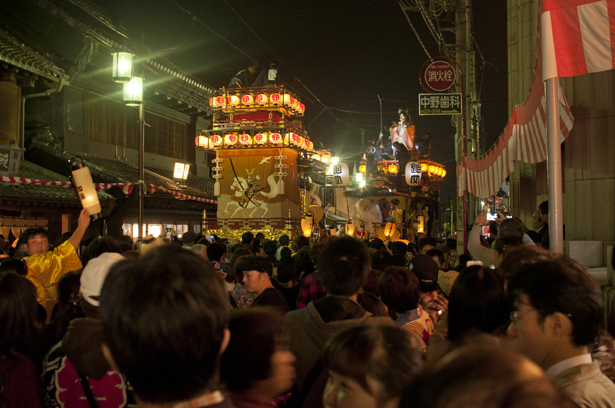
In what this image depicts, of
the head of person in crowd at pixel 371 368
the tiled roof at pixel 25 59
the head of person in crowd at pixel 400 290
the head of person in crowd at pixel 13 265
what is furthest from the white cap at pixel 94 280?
the tiled roof at pixel 25 59

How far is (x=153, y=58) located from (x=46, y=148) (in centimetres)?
724

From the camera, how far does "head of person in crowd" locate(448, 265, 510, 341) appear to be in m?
3.04

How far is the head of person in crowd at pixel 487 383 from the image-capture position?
1131 mm

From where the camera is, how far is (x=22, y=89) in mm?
17594

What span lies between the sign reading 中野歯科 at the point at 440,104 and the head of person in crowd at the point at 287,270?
409 inches

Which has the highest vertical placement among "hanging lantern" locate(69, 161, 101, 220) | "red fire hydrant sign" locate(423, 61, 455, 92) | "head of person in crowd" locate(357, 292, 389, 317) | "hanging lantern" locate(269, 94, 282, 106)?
"hanging lantern" locate(269, 94, 282, 106)

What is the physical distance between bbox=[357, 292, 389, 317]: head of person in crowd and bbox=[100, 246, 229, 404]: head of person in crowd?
288 cm

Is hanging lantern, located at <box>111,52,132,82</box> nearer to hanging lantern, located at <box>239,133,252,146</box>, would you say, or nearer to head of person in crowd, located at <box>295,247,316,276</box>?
head of person in crowd, located at <box>295,247,316,276</box>

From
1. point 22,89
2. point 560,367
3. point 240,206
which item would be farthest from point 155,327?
point 240,206

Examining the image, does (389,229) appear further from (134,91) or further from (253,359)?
(253,359)

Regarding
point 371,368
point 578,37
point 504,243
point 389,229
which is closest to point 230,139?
point 389,229

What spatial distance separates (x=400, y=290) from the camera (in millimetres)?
4363

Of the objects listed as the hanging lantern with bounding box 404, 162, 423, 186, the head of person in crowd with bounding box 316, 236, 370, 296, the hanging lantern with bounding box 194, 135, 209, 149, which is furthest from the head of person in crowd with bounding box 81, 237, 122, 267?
the hanging lantern with bounding box 404, 162, 423, 186

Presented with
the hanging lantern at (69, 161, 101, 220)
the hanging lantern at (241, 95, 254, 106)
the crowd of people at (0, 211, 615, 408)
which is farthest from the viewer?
the hanging lantern at (241, 95, 254, 106)
